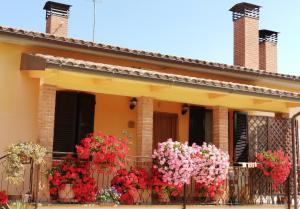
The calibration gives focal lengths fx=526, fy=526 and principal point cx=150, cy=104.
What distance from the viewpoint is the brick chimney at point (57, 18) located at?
64.7ft

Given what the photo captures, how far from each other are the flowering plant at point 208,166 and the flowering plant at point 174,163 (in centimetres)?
28

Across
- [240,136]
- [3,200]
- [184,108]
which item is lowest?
[3,200]

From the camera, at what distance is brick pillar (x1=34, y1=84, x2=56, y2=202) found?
11.1m

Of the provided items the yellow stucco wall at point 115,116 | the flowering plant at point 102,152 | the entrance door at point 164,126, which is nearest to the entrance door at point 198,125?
the entrance door at point 164,126

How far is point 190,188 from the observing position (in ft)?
43.9

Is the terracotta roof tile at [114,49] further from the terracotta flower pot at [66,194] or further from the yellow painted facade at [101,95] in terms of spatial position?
the terracotta flower pot at [66,194]

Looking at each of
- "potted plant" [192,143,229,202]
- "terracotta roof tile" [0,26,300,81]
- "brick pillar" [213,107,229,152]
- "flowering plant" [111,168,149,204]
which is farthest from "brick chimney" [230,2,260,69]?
"flowering plant" [111,168,149,204]

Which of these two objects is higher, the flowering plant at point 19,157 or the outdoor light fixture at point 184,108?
the outdoor light fixture at point 184,108

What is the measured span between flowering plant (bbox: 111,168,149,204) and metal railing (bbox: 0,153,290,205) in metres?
0.31

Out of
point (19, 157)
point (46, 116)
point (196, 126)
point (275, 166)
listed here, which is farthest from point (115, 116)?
point (275, 166)

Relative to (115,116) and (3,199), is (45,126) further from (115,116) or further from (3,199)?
(115,116)

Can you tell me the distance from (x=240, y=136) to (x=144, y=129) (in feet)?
12.0

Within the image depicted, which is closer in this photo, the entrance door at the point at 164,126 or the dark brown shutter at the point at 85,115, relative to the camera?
the dark brown shutter at the point at 85,115

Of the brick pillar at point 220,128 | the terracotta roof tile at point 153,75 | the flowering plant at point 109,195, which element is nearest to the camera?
the terracotta roof tile at point 153,75
